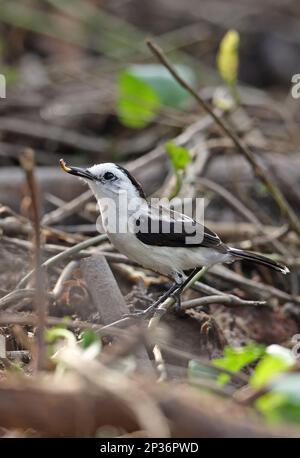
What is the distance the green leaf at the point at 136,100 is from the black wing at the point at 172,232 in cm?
188

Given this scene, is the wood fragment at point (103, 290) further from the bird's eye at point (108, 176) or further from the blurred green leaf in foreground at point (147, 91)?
the blurred green leaf in foreground at point (147, 91)

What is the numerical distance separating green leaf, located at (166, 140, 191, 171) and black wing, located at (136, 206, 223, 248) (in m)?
0.47

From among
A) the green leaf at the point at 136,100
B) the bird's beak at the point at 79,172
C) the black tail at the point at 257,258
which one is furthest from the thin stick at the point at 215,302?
the green leaf at the point at 136,100

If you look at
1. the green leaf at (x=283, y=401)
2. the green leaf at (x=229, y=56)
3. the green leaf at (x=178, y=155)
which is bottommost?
the green leaf at (x=283, y=401)

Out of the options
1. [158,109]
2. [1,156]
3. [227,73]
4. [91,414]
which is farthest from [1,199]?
[91,414]

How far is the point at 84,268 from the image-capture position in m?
3.81

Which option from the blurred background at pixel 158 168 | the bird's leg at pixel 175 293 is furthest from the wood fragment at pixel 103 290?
the bird's leg at pixel 175 293

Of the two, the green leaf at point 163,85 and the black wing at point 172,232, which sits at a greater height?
the green leaf at point 163,85

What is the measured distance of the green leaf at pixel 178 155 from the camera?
14.6ft

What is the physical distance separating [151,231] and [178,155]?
68 cm

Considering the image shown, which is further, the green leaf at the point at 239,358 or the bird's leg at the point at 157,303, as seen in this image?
the bird's leg at the point at 157,303

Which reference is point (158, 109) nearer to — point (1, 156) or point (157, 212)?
point (1, 156)

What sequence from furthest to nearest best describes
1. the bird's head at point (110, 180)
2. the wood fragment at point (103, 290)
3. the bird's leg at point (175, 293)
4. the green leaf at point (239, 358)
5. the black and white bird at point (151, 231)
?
the bird's head at point (110, 180) → the black and white bird at point (151, 231) → the bird's leg at point (175, 293) → the wood fragment at point (103, 290) → the green leaf at point (239, 358)

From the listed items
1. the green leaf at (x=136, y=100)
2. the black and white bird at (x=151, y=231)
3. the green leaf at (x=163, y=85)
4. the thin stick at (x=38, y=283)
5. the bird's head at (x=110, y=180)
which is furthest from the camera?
the green leaf at (x=163, y=85)
